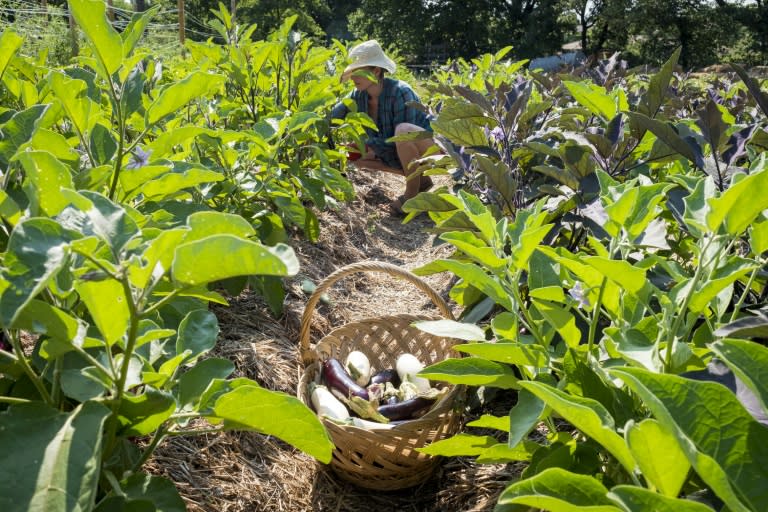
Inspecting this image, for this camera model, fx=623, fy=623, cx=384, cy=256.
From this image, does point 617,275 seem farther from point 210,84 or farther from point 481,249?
point 210,84

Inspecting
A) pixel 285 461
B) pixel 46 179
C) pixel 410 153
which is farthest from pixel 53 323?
pixel 410 153

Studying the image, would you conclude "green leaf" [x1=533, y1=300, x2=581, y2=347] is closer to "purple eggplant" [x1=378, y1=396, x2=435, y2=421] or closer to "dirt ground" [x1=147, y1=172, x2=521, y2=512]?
"dirt ground" [x1=147, y1=172, x2=521, y2=512]

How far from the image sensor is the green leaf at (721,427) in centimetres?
60

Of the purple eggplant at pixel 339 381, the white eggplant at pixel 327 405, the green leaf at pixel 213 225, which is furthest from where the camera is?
the purple eggplant at pixel 339 381

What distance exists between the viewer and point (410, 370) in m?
2.12

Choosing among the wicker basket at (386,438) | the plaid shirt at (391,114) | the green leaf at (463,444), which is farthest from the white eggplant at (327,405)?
the plaid shirt at (391,114)

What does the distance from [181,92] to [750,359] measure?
910 mm

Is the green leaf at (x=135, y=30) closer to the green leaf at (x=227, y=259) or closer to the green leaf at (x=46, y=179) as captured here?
the green leaf at (x=46, y=179)

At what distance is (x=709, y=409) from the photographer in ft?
1.99

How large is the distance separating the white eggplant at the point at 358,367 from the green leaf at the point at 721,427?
1.57 meters

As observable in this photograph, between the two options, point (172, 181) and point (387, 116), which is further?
point (387, 116)

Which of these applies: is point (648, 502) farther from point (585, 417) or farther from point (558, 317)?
point (558, 317)

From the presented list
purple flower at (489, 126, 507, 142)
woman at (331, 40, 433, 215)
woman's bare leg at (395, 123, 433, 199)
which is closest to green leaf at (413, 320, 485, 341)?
purple flower at (489, 126, 507, 142)

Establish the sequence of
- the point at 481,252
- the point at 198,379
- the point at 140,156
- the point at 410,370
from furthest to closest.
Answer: the point at 410,370, the point at 140,156, the point at 481,252, the point at 198,379
